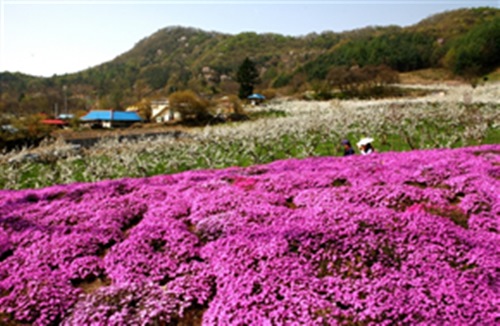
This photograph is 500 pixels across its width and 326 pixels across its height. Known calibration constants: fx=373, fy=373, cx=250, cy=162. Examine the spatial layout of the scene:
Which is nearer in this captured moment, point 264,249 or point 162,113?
point 264,249

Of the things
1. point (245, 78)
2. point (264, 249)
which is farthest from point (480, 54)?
point (264, 249)

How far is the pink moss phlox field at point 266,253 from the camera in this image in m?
4.54

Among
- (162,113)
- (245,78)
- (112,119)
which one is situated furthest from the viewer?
(245,78)

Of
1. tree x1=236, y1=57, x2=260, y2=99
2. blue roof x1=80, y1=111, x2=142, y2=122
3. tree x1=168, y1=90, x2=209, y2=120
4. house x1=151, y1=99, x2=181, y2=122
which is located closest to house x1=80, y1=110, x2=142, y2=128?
blue roof x1=80, y1=111, x2=142, y2=122

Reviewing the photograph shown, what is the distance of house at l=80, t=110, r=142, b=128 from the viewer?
79.6 metres

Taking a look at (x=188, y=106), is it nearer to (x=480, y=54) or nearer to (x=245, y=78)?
(x=245, y=78)

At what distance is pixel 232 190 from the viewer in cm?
844

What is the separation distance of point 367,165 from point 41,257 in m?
7.86

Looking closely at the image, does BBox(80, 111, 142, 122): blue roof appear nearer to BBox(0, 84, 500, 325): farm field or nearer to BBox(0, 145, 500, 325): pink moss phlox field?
BBox(0, 84, 500, 325): farm field

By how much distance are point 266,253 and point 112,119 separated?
A: 264 feet

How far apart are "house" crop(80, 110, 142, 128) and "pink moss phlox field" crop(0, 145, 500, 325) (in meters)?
74.7

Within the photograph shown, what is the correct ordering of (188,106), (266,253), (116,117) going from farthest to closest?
(116,117) < (188,106) < (266,253)

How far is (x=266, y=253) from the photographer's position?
217 inches

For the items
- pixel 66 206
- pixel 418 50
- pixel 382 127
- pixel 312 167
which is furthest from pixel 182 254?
pixel 418 50
